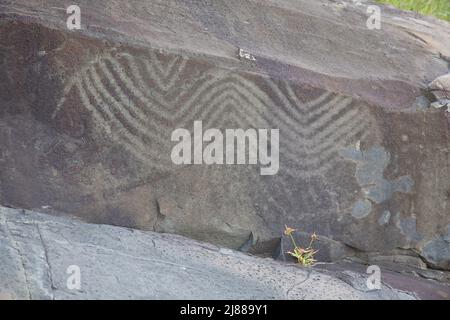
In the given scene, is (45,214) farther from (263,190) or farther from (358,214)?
(358,214)

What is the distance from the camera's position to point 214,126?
10.8ft

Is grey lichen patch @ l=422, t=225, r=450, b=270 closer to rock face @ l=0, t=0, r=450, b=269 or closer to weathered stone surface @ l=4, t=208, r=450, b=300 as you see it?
rock face @ l=0, t=0, r=450, b=269

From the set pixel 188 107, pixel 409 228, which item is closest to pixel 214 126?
pixel 188 107

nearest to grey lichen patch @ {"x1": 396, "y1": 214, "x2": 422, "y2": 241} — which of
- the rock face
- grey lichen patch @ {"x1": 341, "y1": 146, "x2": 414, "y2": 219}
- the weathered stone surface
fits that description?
the rock face

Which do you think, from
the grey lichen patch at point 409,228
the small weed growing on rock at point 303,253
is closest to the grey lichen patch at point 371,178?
the grey lichen patch at point 409,228

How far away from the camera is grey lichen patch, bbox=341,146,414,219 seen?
137 inches

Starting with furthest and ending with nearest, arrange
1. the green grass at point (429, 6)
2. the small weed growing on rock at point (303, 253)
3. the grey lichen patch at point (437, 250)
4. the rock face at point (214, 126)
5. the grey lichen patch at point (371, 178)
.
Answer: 1. the green grass at point (429, 6)
2. the grey lichen patch at point (437, 250)
3. the grey lichen patch at point (371, 178)
4. the small weed growing on rock at point (303, 253)
5. the rock face at point (214, 126)

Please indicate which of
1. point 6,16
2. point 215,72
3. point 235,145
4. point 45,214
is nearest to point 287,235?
point 235,145

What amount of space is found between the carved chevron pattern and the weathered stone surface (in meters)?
0.40

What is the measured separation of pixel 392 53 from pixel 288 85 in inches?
32.9

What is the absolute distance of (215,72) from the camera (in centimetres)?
330

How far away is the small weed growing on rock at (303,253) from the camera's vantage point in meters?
3.32

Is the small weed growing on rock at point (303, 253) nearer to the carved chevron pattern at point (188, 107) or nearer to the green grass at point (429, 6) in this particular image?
the carved chevron pattern at point (188, 107)

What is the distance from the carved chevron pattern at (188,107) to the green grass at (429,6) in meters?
2.65
